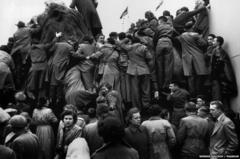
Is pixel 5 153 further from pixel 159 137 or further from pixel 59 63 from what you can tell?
pixel 59 63

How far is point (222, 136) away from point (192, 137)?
27.0 inches

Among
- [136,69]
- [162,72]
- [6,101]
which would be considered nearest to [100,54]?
[136,69]

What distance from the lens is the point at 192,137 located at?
1091cm

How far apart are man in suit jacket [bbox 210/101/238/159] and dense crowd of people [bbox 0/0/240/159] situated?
0.03 m

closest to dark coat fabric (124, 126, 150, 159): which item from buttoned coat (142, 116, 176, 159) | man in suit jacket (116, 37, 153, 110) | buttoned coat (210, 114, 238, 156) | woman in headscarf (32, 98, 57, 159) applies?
buttoned coat (142, 116, 176, 159)

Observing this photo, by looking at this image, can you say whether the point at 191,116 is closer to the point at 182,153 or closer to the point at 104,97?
the point at 182,153

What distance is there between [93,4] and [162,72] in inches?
193

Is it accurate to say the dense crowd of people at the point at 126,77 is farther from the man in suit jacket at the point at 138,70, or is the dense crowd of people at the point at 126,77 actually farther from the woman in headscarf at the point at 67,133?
the woman in headscarf at the point at 67,133

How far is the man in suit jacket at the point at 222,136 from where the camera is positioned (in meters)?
10.4

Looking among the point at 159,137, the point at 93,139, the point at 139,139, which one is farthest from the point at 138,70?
the point at 93,139

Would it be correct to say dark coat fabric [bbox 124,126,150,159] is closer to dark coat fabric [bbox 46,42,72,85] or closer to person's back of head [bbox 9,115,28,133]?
person's back of head [bbox 9,115,28,133]

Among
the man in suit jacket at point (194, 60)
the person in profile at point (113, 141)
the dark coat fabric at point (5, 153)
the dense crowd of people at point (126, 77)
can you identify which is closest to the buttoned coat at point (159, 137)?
the dense crowd of people at point (126, 77)

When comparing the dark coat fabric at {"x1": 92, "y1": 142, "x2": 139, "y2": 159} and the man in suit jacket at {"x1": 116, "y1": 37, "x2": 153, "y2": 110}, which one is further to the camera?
the man in suit jacket at {"x1": 116, "y1": 37, "x2": 153, "y2": 110}

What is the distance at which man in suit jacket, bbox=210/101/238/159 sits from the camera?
34.1 feet
